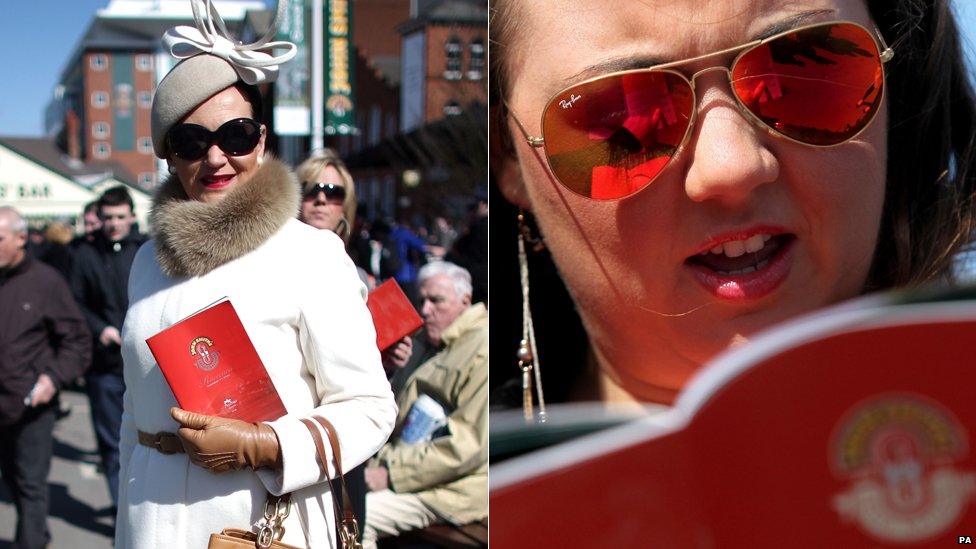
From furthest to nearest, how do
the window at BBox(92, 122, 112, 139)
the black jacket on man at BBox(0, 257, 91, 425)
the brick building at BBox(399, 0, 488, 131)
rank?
the window at BBox(92, 122, 112, 139) < the black jacket on man at BBox(0, 257, 91, 425) < the brick building at BBox(399, 0, 488, 131)

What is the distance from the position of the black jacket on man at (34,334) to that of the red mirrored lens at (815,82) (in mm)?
4152

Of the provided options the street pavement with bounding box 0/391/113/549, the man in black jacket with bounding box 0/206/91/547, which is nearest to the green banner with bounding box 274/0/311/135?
the street pavement with bounding box 0/391/113/549

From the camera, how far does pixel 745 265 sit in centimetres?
162

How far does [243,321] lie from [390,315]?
2.56 ft

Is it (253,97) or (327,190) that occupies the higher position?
(253,97)

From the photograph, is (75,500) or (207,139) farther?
(75,500)

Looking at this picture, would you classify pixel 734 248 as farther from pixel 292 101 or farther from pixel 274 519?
pixel 292 101

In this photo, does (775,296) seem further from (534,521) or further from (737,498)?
(534,521)

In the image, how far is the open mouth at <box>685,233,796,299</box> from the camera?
63.2 inches

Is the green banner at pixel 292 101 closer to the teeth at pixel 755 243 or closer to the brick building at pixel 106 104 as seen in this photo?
the teeth at pixel 755 243

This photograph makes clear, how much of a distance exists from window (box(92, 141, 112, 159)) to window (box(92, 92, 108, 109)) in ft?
8.50

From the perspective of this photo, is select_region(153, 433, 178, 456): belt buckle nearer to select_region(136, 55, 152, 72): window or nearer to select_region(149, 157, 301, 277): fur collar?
select_region(149, 157, 301, 277): fur collar

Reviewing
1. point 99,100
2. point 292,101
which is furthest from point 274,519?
point 99,100

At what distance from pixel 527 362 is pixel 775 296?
439 mm
